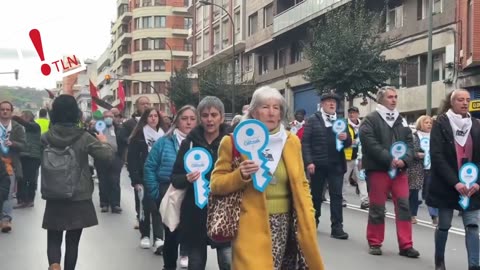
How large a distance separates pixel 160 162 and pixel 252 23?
1695 inches

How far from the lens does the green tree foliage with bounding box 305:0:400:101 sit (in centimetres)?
2647

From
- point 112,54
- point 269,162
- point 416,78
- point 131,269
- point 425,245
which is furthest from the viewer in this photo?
point 112,54

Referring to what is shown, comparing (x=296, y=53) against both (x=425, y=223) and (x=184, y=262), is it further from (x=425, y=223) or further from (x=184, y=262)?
(x=184, y=262)

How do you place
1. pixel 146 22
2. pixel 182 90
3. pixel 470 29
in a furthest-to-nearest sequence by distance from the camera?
pixel 146 22 → pixel 182 90 → pixel 470 29

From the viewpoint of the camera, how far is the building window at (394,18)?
102 ft

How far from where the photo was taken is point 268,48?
1826 inches

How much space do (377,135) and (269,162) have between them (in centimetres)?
415

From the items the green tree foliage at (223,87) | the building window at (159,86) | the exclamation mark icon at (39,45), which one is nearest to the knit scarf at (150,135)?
the exclamation mark icon at (39,45)

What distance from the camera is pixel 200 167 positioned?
582 centimetres

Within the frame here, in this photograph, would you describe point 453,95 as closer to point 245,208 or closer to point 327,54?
point 245,208

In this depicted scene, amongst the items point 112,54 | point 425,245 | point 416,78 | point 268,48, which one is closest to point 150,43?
point 112,54

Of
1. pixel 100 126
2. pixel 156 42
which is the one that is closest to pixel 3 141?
pixel 100 126

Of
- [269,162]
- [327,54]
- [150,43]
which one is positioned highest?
[150,43]

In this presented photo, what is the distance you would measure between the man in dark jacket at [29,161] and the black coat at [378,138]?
6.78 m
